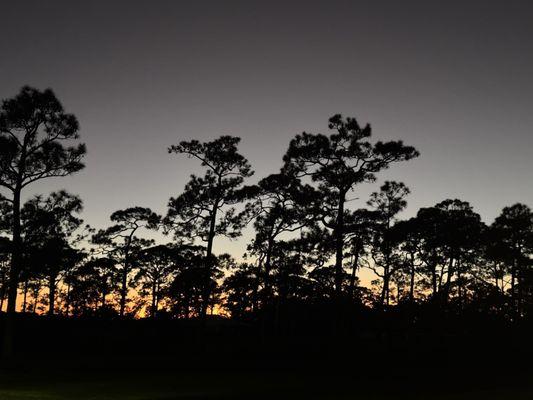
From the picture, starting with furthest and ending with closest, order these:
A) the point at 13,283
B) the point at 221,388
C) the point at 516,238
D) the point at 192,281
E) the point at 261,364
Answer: the point at 516,238
the point at 192,281
the point at 261,364
the point at 13,283
the point at 221,388

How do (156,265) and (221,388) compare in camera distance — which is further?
(156,265)

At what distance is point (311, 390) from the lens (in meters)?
17.9

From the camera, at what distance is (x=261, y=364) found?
92.9ft

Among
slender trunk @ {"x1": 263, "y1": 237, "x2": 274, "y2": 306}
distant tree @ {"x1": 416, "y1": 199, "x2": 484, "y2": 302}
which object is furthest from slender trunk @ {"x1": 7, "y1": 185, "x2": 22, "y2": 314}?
distant tree @ {"x1": 416, "y1": 199, "x2": 484, "y2": 302}

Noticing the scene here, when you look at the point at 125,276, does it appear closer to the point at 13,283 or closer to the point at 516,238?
the point at 13,283

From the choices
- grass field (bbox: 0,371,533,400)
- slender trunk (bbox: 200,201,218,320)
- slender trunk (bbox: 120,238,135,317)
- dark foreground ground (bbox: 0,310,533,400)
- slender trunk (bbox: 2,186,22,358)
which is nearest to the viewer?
grass field (bbox: 0,371,533,400)

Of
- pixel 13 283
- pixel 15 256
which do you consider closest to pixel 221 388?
pixel 13 283

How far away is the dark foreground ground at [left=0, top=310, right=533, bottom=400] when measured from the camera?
17.2 meters

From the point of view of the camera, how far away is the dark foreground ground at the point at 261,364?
56.5 feet

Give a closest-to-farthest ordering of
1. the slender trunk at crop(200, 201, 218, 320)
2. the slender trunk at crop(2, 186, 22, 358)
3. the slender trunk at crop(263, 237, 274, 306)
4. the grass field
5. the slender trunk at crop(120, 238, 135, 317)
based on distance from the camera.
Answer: the grass field → the slender trunk at crop(2, 186, 22, 358) → the slender trunk at crop(200, 201, 218, 320) → the slender trunk at crop(263, 237, 274, 306) → the slender trunk at crop(120, 238, 135, 317)

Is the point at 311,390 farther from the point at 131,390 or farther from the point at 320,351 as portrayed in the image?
the point at 320,351

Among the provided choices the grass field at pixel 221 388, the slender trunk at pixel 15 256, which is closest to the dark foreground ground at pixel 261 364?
the grass field at pixel 221 388

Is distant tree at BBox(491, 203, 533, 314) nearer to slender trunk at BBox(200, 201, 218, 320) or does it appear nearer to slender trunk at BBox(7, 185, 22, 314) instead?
slender trunk at BBox(200, 201, 218, 320)

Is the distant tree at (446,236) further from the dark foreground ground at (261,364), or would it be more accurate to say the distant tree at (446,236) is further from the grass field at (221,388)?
the grass field at (221,388)
